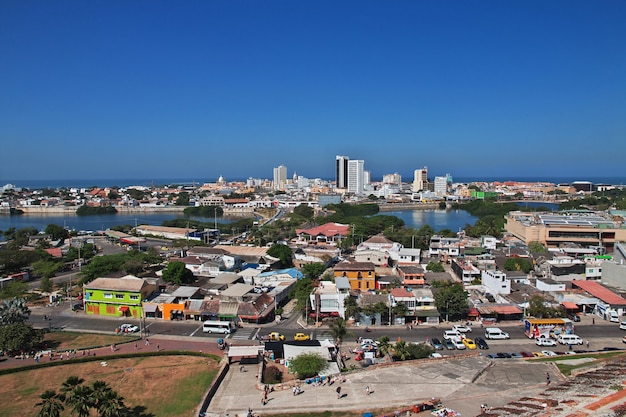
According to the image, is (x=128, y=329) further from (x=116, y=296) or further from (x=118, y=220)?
(x=118, y=220)

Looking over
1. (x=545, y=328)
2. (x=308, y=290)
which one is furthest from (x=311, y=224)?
(x=545, y=328)

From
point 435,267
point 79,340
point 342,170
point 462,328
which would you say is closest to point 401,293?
point 462,328

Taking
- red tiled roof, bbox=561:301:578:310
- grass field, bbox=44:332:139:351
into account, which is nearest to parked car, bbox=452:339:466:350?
red tiled roof, bbox=561:301:578:310

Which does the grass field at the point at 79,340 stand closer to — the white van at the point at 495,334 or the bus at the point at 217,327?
the bus at the point at 217,327

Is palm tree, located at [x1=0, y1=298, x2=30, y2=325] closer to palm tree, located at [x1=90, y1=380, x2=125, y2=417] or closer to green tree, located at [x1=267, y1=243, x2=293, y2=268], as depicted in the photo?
palm tree, located at [x1=90, y1=380, x2=125, y2=417]

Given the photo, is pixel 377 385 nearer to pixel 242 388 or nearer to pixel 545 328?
pixel 242 388
